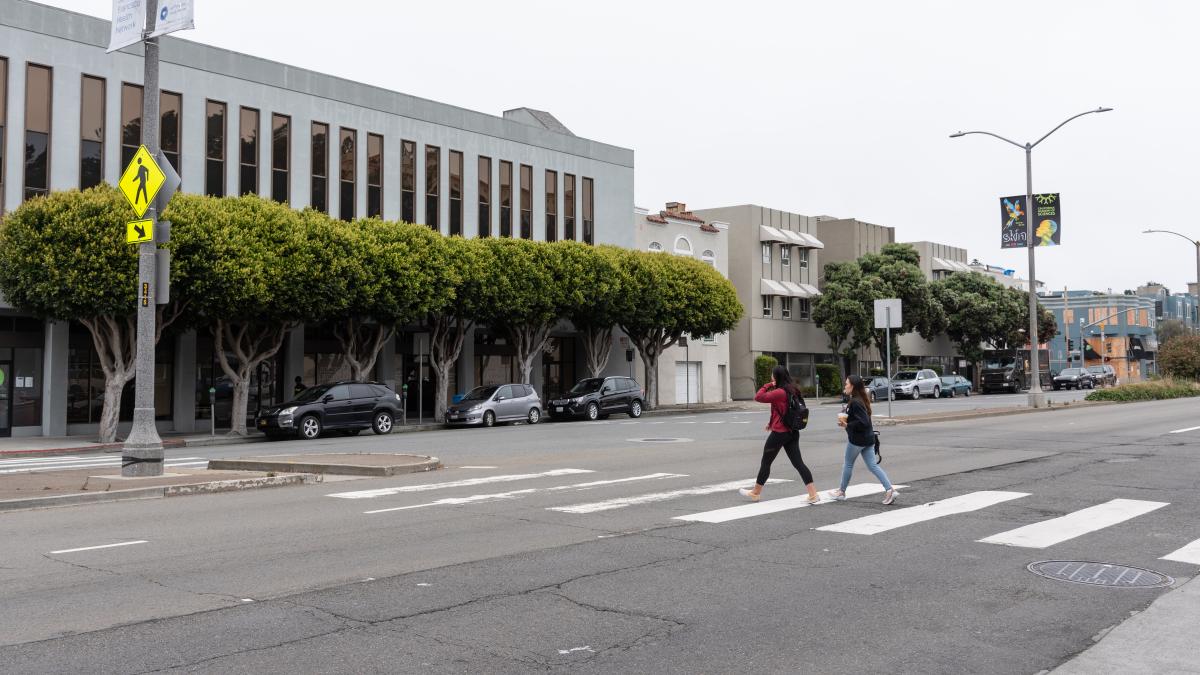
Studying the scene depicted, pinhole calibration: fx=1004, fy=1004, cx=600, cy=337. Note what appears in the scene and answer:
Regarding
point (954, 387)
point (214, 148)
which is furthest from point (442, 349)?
point (954, 387)

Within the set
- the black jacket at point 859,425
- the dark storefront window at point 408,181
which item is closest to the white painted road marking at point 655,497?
the black jacket at point 859,425

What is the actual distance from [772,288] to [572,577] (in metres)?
49.0

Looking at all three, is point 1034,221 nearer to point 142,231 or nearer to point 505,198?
point 505,198

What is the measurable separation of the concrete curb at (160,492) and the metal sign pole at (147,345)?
159 cm

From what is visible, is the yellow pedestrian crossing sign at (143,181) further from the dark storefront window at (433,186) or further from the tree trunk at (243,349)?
the dark storefront window at (433,186)

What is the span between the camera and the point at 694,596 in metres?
7.18

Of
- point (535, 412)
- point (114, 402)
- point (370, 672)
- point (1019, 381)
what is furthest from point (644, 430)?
point (1019, 381)

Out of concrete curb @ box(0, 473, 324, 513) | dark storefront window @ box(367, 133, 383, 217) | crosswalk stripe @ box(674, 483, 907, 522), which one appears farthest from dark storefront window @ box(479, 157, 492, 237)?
crosswalk stripe @ box(674, 483, 907, 522)

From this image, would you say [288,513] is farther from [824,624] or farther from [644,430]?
[644,430]

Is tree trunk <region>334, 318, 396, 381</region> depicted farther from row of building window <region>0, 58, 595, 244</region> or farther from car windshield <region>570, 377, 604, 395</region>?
car windshield <region>570, 377, 604, 395</region>

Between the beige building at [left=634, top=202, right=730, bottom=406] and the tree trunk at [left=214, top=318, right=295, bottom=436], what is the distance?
20.8m

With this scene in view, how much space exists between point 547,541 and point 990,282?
65.2 m

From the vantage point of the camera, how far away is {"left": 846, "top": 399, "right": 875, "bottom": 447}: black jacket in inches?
453

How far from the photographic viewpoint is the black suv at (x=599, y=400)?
3566 cm
